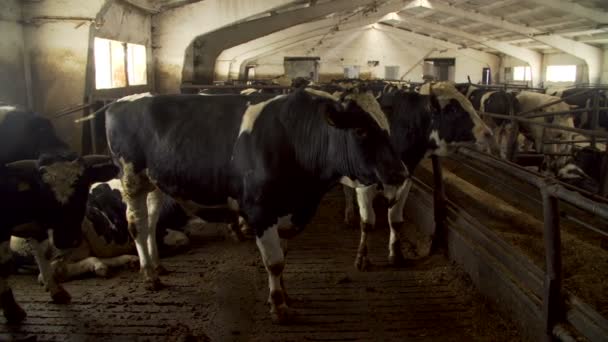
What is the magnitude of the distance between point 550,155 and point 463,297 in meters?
5.38

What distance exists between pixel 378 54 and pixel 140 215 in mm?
34558

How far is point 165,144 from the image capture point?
4043 millimetres

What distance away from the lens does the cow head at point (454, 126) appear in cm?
478

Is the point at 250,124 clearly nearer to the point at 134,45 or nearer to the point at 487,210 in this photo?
the point at 487,210

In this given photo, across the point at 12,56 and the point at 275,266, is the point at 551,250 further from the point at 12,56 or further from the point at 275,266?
A: the point at 12,56

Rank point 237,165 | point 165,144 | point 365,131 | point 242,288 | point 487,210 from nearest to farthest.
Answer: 1. point 365,131
2. point 237,165
3. point 165,144
4. point 242,288
5. point 487,210

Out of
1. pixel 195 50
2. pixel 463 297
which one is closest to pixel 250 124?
pixel 463 297

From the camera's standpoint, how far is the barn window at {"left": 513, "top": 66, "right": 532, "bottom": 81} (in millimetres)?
31761

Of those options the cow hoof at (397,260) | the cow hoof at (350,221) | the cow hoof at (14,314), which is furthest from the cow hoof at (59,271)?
the cow hoof at (350,221)

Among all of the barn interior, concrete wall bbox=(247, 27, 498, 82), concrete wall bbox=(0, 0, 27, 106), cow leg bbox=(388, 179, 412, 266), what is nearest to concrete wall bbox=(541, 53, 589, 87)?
concrete wall bbox=(247, 27, 498, 82)

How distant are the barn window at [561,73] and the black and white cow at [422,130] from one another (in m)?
25.4

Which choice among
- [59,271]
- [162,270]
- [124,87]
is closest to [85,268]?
[59,271]

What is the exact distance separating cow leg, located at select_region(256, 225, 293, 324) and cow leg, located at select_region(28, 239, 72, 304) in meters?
1.78

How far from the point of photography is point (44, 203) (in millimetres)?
3906
